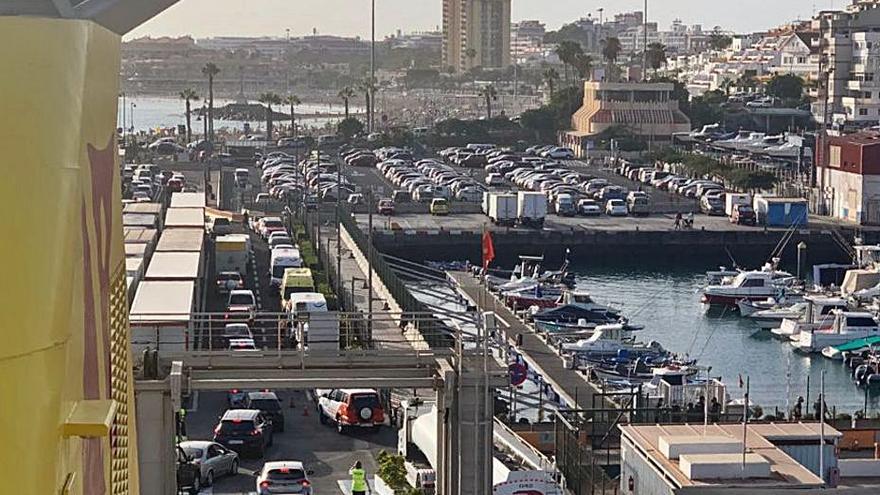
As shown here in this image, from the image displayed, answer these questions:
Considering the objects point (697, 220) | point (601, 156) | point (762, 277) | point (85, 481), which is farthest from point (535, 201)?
point (85, 481)

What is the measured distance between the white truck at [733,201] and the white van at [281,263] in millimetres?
11051

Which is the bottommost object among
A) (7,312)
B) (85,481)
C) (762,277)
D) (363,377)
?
(762,277)

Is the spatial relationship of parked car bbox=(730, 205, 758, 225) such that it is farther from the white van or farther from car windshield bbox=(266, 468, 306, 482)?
car windshield bbox=(266, 468, 306, 482)

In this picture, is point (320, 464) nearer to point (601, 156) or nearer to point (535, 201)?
point (535, 201)

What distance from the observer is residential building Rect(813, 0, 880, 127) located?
44031 millimetres

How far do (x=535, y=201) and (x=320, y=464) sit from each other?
1773cm

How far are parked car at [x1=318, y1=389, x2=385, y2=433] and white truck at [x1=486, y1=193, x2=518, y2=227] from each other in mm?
16511

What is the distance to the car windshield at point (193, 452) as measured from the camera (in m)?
9.42

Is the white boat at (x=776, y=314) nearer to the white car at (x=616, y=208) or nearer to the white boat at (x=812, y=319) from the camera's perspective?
the white boat at (x=812, y=319)

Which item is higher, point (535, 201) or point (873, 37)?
point (873, 37)

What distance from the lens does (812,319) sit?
66.2ft

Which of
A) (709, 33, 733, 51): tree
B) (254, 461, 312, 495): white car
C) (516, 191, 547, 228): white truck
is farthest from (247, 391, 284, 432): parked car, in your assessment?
(709, 33, 733, 51): tree

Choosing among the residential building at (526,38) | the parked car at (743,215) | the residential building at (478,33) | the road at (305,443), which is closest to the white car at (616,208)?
the parked car at (743,215)

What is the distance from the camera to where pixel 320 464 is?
1031cm
